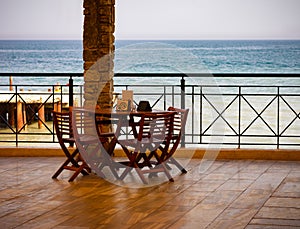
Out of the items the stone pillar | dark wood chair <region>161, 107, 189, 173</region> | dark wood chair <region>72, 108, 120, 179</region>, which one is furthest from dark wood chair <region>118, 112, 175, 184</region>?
the stone pillar

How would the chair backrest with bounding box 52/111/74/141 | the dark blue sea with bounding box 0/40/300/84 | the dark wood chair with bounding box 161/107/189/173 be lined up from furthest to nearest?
1. the dark blue sea with bounding box 0/40/300/84
2. the dark wood chair with bounding box 161/107/189/173
3. the chair backrest with bounding box 52/111/74/141

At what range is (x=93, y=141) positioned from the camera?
21.2 ft

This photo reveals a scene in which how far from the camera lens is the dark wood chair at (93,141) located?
Result: 6.41m

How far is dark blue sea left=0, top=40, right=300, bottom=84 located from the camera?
28703 millimetres

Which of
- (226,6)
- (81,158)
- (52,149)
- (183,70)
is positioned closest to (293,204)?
(81,158)

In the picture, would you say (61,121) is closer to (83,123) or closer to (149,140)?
(83,123)

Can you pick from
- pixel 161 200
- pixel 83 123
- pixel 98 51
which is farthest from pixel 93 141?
pixel 98 51

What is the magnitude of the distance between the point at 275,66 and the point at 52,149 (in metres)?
23.0

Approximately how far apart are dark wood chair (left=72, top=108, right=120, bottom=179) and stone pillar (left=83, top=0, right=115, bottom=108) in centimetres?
53

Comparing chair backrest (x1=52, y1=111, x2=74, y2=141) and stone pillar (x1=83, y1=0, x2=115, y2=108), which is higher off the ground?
stone pillar (x1=83, y1=0, x2=115, y2=108)

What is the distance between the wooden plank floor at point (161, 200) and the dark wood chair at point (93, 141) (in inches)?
7.1

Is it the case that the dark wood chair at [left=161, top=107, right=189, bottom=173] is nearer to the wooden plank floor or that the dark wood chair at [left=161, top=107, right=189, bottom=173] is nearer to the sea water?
the wooden plank floor

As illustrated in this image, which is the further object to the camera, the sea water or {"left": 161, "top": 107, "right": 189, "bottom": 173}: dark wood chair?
the sea water

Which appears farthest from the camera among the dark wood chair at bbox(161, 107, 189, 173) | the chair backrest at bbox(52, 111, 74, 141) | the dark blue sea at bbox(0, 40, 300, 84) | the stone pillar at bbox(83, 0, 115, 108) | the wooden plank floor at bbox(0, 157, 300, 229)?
the dark blue sea at bbox(0, 40, 300, 84)
